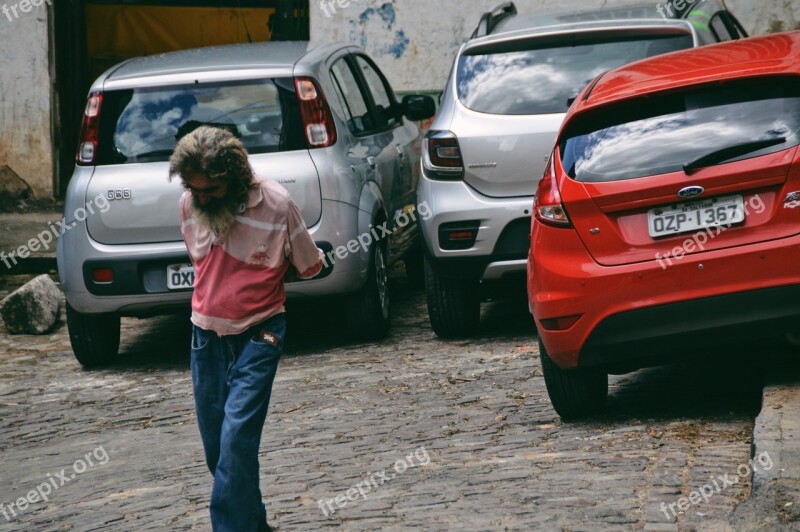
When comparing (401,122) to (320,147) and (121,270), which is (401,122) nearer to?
(320,147)

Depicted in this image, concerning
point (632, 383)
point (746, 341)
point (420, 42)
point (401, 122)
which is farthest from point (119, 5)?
point (746, 341)

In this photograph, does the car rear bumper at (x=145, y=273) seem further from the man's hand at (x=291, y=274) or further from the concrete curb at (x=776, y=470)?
the concrete curb at (x=776, y=470)

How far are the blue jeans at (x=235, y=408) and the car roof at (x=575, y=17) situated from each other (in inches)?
159

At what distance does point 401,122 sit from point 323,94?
2.24 meters

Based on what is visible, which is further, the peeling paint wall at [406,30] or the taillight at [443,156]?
the peeling paint wall at [406,30]

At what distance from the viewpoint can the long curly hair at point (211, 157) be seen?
4.58 meters

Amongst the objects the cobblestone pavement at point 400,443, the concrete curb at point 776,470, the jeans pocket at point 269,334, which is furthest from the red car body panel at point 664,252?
the jeans pocket at point 269,334

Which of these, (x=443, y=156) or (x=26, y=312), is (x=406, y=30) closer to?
(x=26, y=312)

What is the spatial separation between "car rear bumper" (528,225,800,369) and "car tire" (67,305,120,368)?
3.81 metres

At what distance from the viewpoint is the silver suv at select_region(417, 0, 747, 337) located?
790cm

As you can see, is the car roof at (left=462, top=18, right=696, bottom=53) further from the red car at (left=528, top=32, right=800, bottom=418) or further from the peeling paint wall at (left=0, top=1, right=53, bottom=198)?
the peeling paint wall at (left=0, top=1, right=53, bottom=198)

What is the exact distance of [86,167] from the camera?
8398mm

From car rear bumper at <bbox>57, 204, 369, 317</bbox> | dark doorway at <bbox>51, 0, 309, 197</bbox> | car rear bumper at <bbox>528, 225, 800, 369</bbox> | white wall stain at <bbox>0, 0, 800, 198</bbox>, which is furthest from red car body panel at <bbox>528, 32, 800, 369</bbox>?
dark doorway at <bbox>51, 0, 309, 197</bbox>

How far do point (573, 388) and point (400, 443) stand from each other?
86 cm
